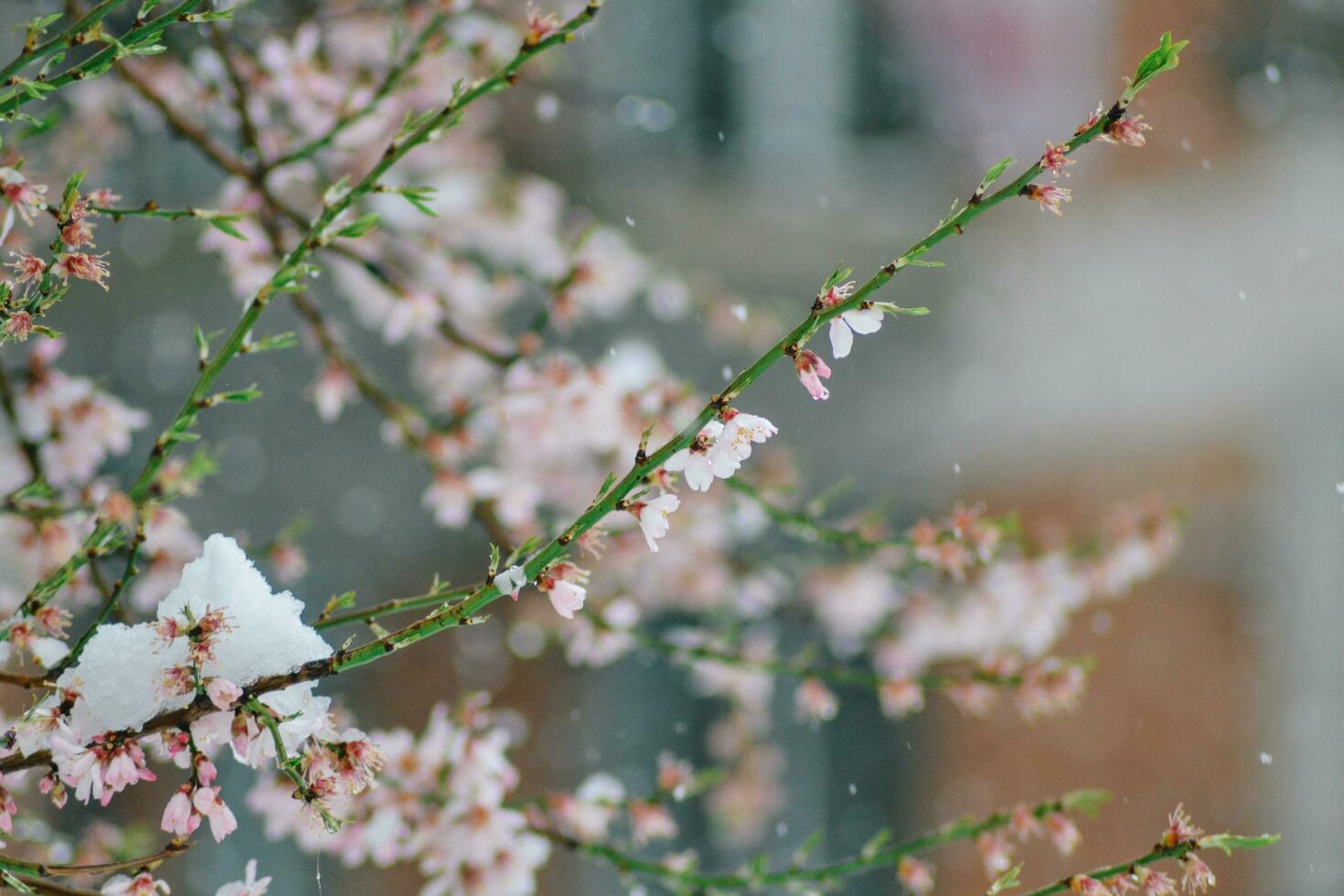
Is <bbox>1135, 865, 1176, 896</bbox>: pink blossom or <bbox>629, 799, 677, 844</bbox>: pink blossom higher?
<bbox>629, 799, 677, 844</bbox>: pink blossom

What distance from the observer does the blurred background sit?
3.91 m

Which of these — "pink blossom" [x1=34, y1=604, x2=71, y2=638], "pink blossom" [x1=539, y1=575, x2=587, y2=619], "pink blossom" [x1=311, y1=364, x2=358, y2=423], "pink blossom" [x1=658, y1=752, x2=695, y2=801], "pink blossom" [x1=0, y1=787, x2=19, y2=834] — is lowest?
"pink blossom" [x1=0, y1=787, x2=19, y2=834]

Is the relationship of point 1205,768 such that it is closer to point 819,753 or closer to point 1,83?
point 819,753

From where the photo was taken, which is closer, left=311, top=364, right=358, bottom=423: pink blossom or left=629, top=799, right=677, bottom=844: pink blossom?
left=629, top=799, right=677, bottom=844: pink blossom

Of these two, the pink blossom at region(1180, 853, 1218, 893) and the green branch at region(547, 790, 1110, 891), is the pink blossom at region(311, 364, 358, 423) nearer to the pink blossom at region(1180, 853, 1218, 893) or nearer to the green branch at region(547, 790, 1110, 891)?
the green branch at region(547, 790, 1110, 891)

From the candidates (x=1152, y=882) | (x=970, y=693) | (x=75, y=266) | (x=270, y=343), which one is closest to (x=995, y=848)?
(x=970, y=693)

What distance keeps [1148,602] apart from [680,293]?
8.82 ft

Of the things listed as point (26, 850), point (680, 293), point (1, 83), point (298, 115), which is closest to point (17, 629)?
point (1, 83)

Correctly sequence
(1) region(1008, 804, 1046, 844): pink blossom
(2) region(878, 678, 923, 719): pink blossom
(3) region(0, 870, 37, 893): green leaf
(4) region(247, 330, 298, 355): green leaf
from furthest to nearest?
(2) region(878, 678, 923, 719): pink blossom → (1) region(1008, 804, 1046, 844): pink blossom → (4) region(247, 330, 298, 355): green leaf → (3) region(0, 870, 37, 893): green leaf

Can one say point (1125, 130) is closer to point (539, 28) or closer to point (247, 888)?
point (539, 28)

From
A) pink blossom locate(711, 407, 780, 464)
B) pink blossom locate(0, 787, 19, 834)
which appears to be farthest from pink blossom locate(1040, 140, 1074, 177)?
pink blossom locate(0, 787, 19, 834)

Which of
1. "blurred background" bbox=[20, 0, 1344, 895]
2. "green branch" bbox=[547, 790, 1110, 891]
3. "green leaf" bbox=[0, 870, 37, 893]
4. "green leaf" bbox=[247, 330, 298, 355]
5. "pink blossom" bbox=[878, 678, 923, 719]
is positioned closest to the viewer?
"green leaf" bbox=[0, 870, 37, 893]

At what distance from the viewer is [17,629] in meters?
1.03

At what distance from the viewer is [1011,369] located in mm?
4586
